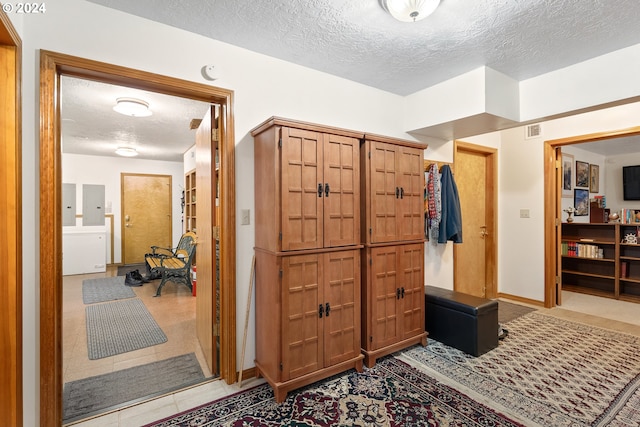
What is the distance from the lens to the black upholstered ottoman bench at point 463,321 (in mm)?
2650

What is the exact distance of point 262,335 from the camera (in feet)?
7.36

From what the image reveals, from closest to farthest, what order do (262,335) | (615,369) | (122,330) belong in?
(262,335), (615,369), (122,330)

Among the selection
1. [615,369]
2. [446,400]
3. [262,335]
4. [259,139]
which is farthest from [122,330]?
[615,369]

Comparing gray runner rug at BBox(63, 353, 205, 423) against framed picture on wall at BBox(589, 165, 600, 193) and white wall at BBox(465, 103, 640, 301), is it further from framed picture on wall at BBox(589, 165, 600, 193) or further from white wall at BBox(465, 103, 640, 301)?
framed picture on wall at BBox(589, 165, 600, 193)

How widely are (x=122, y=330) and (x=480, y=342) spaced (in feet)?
11.8

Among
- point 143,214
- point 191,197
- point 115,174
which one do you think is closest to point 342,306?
point 191,197

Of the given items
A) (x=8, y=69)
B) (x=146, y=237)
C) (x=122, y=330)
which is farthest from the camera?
(x=146, y=237)

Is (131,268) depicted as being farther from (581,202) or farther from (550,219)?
(581,202)

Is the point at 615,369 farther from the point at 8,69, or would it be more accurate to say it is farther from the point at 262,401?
the point at 8,69

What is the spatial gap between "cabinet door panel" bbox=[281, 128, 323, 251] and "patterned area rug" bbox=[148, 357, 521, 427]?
102 centimetres

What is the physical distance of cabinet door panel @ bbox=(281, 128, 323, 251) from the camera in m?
2.07

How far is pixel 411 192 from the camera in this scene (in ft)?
9.05

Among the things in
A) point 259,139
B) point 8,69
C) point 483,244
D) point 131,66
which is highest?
point 131,66

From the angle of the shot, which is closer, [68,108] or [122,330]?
[122,330]
